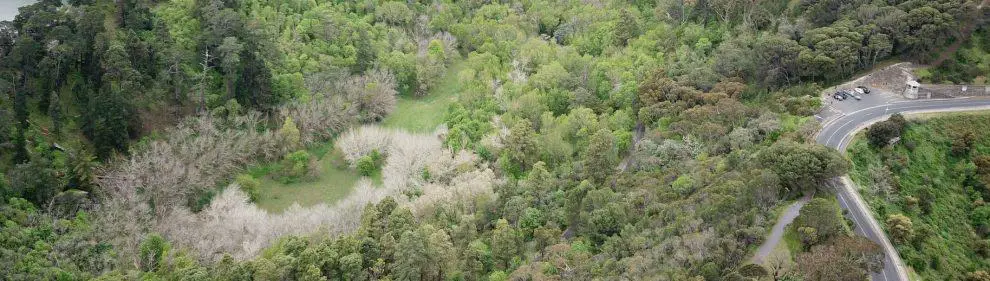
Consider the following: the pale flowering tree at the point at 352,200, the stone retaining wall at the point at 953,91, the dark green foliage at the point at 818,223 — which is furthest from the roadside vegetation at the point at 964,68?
the pale flowering tree at the point at 352,200

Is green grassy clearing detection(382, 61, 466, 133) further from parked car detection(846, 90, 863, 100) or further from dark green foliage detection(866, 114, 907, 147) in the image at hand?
dark green foliage detection(866, 114, 907, 147)

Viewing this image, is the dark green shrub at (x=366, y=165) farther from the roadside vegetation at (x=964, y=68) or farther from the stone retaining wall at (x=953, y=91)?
the roadside vegetation at (x=964, y=68)

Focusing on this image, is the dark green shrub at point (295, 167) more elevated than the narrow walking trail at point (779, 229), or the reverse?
the narrow walking trail at point (779, 229)

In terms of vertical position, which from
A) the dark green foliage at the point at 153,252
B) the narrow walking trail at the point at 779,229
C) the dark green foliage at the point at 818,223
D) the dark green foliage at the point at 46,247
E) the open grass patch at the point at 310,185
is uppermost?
the dark green foliage at the point at 818,223

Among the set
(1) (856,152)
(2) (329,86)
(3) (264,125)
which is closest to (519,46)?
(2) (329,86)

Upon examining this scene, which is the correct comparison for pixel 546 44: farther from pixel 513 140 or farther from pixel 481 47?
pixel 513 140

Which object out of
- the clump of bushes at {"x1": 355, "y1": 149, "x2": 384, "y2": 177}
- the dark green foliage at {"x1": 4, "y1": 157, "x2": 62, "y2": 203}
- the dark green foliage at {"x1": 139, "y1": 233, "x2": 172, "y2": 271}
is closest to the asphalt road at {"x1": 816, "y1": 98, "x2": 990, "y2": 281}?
the clump of bushes at {"x1": 355, "y1": 149, "x2": 384, "y2": 177}

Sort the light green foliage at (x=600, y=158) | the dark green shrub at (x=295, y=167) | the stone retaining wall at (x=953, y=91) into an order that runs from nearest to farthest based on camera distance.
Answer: the light green foliage at (x=600, y=158) < the stone retaining wall at (x=953, y=91) < the dark green shrub at (x=295, y=167)
